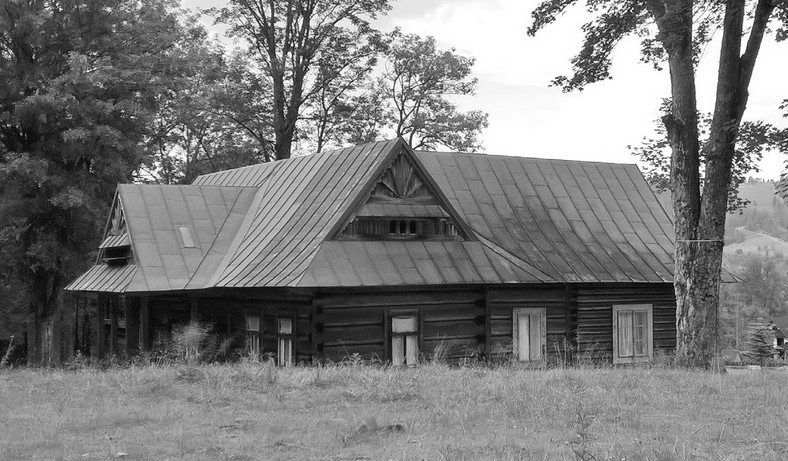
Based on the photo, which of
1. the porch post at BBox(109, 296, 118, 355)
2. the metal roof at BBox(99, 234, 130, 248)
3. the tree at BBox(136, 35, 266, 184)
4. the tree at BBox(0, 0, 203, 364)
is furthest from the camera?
the tree at BBox(136, 35, 266, 184)

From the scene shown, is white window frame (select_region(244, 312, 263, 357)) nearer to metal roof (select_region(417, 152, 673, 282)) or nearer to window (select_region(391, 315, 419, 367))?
window (select_region(391, 315, 419, 367))

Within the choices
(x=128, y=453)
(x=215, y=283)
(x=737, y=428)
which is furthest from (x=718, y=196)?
(x=128, y=453)

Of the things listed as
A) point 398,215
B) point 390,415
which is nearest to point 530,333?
point 398,215

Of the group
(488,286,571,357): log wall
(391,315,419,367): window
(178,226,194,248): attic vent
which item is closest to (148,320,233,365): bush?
(178,226,194,248): attic vent

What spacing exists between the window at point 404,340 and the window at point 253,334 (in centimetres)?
321

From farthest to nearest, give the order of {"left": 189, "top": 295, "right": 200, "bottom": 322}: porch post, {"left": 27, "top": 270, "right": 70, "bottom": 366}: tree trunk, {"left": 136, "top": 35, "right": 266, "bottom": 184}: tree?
{"left": 136, "top": 35, "right": 266, "bottom": 184}: tree < {"left": 27, "top": 270, "right": 70, "bottom": 366}: tree trunk < {"left": 189, "top": 295, "right": 200, "bottom": 322}: porch post

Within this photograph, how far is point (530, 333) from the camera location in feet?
70.6

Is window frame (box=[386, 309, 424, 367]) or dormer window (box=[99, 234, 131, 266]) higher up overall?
dormer window (box=[99, 234, 131, 266])

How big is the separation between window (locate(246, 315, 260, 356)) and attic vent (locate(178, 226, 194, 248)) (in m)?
2.46

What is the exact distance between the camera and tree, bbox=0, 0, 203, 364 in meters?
27.4

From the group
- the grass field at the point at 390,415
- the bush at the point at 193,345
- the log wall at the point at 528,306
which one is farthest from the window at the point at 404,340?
the grass field at the point at 390,415

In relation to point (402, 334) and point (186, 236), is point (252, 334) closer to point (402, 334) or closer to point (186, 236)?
point (186, 236)

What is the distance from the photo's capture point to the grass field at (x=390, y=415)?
29.6 ft

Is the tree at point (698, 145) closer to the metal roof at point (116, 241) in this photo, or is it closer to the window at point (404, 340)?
the window at point (404, 340)
